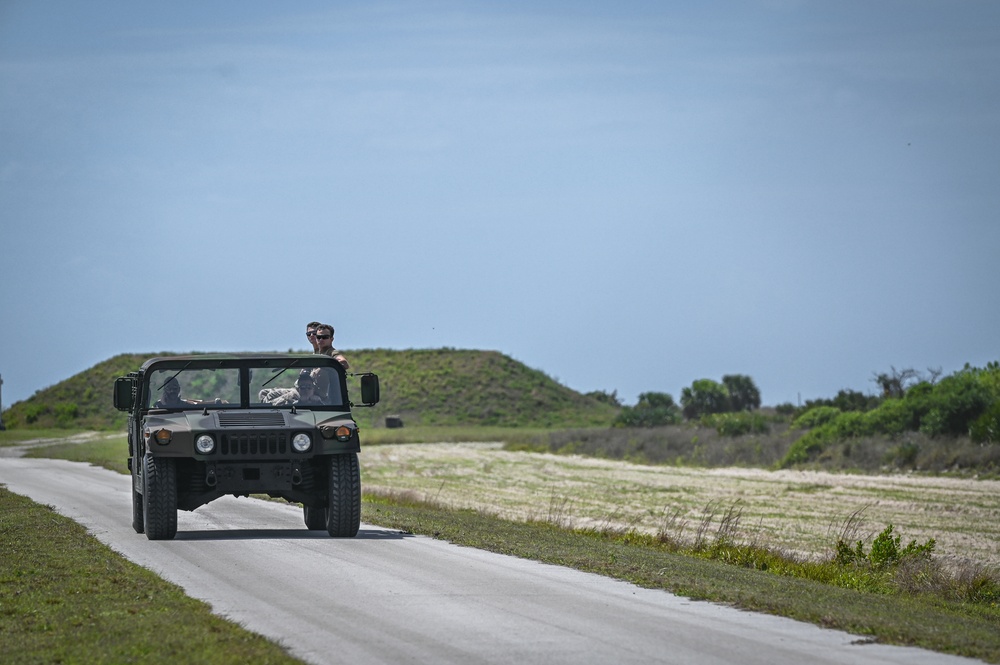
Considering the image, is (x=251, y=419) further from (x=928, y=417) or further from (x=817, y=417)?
(x=817, y=417)

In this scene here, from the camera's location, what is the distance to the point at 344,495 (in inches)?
667

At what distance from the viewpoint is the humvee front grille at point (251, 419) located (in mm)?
16359

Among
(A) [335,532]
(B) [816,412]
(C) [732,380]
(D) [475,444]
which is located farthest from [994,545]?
(C) [732,380]

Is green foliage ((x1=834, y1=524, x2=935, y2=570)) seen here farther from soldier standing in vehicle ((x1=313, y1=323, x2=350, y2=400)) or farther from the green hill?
the green hill

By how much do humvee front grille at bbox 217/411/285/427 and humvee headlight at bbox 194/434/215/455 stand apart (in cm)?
24

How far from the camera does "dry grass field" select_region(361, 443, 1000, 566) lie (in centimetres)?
2578

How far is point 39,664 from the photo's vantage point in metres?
9.58

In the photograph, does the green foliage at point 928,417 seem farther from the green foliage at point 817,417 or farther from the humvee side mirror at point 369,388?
the humvee side mirror at point 369,388

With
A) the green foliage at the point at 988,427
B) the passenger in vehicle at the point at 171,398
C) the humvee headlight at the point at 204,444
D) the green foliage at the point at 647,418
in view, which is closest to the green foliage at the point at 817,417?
the green foliage at the point at 988,427

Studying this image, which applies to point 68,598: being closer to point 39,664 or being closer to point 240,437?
point 39,664

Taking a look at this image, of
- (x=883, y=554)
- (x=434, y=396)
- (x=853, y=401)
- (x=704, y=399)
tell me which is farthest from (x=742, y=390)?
(x=883, y=554)

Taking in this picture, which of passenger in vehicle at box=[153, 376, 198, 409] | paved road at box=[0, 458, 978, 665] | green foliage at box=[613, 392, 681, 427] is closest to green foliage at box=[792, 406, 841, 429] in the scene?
green foliage at box=[613, 392, 681, 427]

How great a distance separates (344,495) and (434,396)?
9682 cm

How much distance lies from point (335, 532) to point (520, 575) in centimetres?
399
